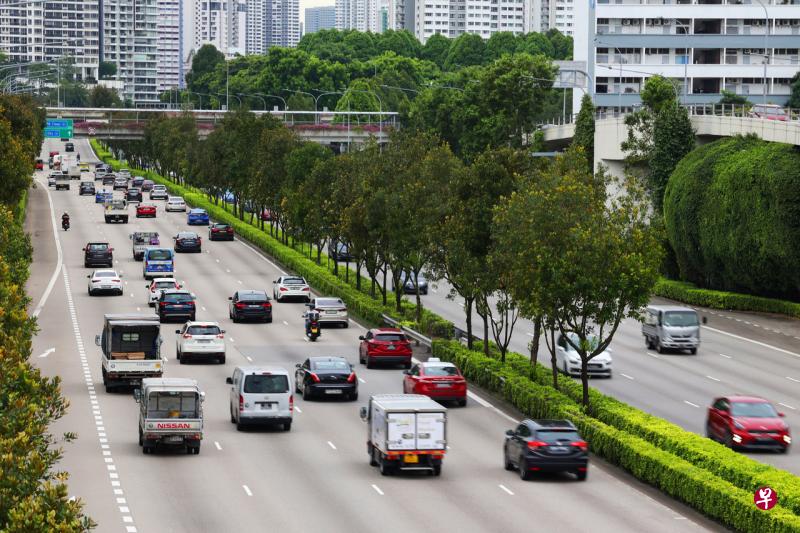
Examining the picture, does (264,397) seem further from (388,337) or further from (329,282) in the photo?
(329,282)

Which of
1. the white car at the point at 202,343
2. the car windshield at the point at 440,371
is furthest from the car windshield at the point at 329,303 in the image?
the car windshield at the point at 440,371

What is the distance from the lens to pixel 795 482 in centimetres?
3325

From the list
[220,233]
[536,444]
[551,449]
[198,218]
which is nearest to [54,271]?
[220,233]

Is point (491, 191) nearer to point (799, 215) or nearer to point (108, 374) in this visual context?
point (108, 374)

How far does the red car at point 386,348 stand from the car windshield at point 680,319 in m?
11.6

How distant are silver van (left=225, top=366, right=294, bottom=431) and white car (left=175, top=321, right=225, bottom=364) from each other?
14.0m

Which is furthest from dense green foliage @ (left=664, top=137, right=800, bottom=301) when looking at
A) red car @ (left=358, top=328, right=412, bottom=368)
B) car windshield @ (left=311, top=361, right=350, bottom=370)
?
car windshield @ (left=311, top=361, right=350, bottom=370)

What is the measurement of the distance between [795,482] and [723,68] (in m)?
113

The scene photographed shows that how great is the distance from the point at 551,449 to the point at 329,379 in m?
14.1

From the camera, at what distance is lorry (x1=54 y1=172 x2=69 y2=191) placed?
530 feet

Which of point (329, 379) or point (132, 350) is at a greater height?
point (132, 350)

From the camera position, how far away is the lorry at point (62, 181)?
6363 inches

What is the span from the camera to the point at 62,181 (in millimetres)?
162250

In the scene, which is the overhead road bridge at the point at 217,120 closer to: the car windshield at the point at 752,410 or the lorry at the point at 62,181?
the lorry at the point at 62,181
